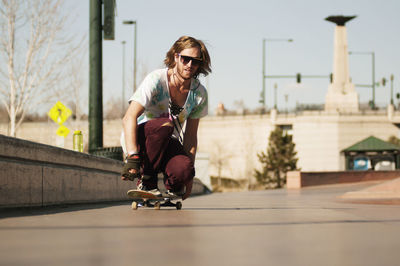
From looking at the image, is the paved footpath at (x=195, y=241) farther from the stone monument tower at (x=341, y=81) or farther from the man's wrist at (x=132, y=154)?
the stone monument tower at (x=341, y=81)

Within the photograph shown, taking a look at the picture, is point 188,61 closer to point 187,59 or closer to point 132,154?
point 187,59

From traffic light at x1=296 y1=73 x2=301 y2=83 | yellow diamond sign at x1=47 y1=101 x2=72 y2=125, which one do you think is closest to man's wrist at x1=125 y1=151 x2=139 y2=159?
yellow diamond sign at x1=47 y1=101 x2=72 y2=125

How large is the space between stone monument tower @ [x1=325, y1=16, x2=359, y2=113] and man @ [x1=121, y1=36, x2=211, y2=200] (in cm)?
7127

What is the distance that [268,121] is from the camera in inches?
3386

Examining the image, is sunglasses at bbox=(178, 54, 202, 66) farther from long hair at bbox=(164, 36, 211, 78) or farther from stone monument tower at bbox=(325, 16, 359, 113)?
stone monument tower at bbox=(325, 16, 359, 113)

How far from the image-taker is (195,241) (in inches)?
133

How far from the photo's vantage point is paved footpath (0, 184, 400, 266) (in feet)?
8.91

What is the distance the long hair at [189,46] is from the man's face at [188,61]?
43mm

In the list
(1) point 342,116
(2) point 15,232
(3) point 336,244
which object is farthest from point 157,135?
(1) point 342,116

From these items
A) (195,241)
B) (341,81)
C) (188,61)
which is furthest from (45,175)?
(341,81)

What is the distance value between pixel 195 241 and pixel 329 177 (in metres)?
25.7

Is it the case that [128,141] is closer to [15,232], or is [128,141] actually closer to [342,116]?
[15,232]

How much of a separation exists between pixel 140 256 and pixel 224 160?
87.7 meters

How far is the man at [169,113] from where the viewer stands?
554 cm
